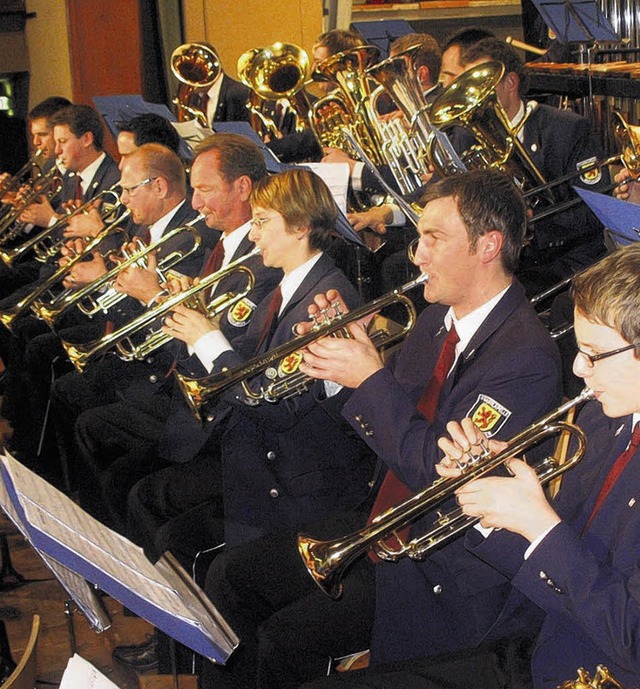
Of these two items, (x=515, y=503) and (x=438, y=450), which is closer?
(x=515, y=503)

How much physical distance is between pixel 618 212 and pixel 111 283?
8.83 feet

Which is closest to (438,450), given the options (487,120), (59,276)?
(487,120)

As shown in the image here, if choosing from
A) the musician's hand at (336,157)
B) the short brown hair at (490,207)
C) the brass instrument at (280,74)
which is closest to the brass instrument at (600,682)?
the short brown hair at (490,207)

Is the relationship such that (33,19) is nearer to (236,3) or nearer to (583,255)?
(236,3)

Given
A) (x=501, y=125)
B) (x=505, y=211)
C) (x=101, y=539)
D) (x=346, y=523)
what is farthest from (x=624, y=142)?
(x=101, y=539)

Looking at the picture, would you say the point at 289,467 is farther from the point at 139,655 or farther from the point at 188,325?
the point at 139,655

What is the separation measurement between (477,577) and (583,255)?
7.28 ft

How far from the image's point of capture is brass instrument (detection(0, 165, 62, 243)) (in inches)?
248

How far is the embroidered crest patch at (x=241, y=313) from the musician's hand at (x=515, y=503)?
1.89 metres

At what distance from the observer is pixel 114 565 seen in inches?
82.4

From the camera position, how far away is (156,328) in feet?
14.5

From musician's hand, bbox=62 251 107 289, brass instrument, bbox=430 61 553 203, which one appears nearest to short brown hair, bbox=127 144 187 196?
musician's hand, bbox=62 251 107 289

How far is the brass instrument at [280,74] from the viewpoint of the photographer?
5.93 metres

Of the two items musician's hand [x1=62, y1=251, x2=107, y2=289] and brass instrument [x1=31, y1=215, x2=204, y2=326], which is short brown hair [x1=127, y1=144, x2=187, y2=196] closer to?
brass instrument [x1=31, y1=215, x2=204, y2=326]
